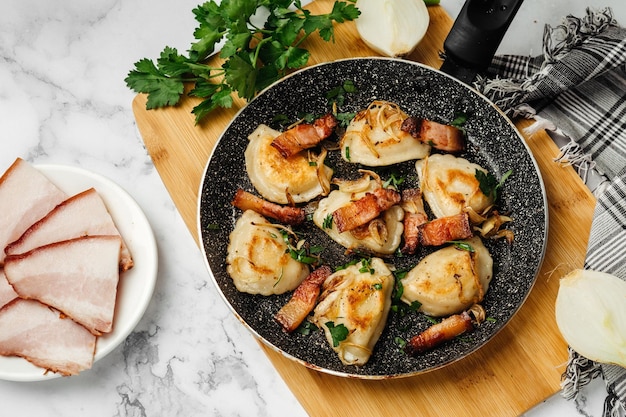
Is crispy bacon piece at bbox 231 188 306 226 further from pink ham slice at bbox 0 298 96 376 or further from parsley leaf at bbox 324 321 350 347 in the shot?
pink ham slice at bbox 0 298 96 376

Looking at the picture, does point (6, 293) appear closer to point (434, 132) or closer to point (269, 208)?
point (269, 208)

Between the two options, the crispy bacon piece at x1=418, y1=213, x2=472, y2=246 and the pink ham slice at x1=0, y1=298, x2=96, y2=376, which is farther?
the pink ham slice at x1=0, y1=298, x2=96, y2=376

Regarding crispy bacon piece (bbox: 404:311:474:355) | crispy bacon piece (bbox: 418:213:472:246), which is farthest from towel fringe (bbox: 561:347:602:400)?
crispy bacon piece (bbox: 418:213:472:246)

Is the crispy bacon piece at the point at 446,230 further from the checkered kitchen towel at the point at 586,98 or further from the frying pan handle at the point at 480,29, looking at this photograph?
the frying pan handle at the point at 480,29

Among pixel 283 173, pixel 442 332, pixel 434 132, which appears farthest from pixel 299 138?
pixel 442 332

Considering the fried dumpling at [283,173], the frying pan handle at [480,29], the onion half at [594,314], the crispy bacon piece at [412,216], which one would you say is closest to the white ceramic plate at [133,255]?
the fried dumpling at [283,173]
